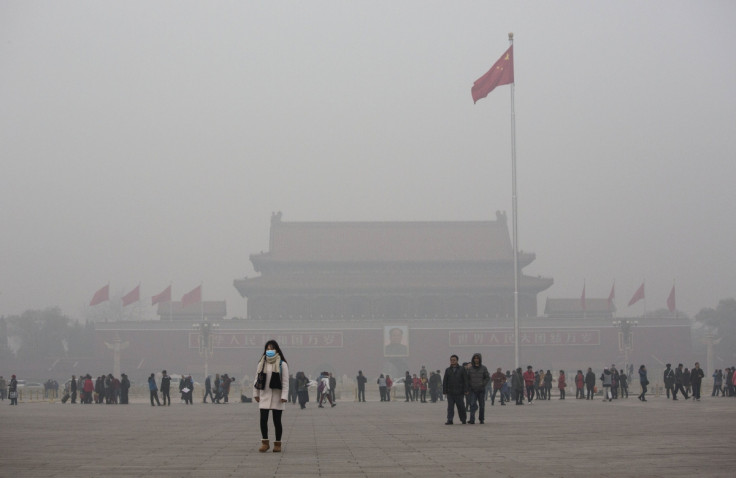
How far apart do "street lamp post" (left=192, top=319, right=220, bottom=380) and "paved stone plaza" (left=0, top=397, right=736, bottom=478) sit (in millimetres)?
36282

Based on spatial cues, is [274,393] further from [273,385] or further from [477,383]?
[477,383]

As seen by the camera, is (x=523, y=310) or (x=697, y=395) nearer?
(x=697, y=395)

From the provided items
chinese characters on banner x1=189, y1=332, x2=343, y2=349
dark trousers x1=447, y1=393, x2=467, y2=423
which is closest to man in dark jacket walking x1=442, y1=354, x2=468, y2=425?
dark trousers x1=447, y1=393, x2=467, y2=423

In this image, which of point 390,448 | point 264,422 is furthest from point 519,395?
point 264,422

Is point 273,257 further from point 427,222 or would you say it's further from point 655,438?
point 655,438

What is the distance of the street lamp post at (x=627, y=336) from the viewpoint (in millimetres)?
51312

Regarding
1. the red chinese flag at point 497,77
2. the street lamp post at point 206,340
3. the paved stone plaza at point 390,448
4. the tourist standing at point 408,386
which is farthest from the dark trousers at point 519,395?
the street lamp post at point 206,340

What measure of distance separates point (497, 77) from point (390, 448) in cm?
2003

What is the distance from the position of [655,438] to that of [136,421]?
886cm

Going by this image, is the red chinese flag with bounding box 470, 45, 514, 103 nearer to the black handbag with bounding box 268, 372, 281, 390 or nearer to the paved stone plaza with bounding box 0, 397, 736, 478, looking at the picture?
the paved stone plaza with bounding box 0, 397, 736, 478

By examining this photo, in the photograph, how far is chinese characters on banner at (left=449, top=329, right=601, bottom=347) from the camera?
5394cm

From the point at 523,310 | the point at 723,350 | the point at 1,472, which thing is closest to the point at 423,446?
the point at 1,472

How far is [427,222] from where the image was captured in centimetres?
6200

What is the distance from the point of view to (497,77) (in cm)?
2833
